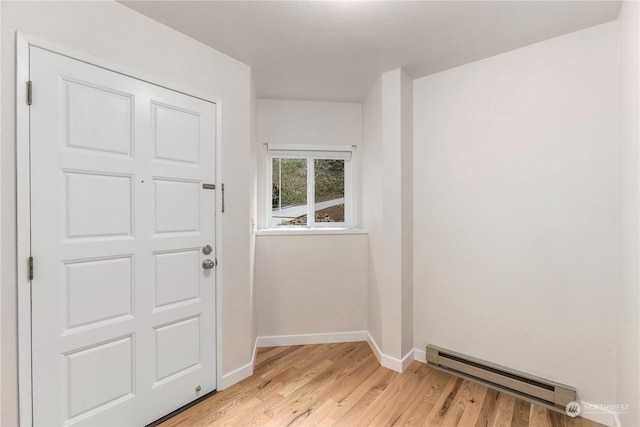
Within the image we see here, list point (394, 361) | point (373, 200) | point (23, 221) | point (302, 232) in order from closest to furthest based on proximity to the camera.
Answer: point (23, 221)
point (394, 361)
point (373, 200)
point (302, 232)

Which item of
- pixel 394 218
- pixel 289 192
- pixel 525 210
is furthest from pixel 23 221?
pixel 525 210

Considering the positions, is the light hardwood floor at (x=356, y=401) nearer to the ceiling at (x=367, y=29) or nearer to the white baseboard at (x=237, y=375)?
the white baseboard at (x=237, y=375)

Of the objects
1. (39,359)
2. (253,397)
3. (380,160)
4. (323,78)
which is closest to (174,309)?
(39,359)

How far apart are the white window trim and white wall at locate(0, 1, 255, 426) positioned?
0.72 meters

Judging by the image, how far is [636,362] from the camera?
126 cm

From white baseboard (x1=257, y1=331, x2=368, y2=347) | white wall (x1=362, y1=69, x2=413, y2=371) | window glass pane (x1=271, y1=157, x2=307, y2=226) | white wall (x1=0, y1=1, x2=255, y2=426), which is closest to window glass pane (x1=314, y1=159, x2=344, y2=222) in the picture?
window glass pane (x1=271, y1=157, x2=307, y2=226)

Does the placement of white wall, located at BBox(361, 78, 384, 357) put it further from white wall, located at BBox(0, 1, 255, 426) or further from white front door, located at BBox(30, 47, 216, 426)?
white front door, located at BBox(30, 47, 216, 426)

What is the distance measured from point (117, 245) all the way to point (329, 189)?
194 cm

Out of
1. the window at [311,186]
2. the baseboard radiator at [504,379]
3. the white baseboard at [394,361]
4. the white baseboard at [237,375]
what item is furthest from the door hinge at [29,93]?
the baseboard radiator at [504,379]

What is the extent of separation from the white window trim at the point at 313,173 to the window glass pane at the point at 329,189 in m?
0.04

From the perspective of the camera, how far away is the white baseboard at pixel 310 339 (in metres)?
2.61

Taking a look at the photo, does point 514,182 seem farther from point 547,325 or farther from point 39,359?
point 39,359

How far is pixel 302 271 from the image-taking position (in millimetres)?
2633

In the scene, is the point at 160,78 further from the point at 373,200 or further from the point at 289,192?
the point at 373,200
